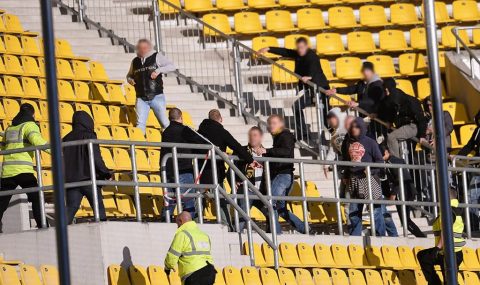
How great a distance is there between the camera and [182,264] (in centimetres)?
2008

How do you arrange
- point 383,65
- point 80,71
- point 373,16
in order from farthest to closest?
point 373,16
point 383,65
point 80,71

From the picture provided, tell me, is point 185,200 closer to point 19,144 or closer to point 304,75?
point 19,144

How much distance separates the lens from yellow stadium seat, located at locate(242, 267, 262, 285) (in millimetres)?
21609

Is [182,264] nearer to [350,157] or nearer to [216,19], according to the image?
[350,157]

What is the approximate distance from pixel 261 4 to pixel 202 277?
11521mm

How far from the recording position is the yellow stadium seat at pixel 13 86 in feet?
82.1

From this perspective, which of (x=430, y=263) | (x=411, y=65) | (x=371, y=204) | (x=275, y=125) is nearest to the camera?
(x=430, y=263)

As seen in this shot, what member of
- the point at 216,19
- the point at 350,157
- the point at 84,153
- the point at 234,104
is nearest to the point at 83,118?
the point at 84,153

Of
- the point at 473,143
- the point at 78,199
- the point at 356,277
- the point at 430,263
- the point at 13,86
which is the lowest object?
the point at 356,277

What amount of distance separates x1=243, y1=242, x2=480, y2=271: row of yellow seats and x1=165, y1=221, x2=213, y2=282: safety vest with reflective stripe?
2314 millimetres

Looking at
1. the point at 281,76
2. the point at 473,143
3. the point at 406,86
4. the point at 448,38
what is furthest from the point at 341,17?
the point at 473,143

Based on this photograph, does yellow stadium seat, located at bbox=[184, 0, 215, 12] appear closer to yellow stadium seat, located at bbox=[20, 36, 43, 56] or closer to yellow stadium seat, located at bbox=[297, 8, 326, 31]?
yellow stadium seat, located at bbox=[297, 8, 326, 31]

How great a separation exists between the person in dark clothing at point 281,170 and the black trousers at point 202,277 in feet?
10.8

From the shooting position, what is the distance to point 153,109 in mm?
25234
